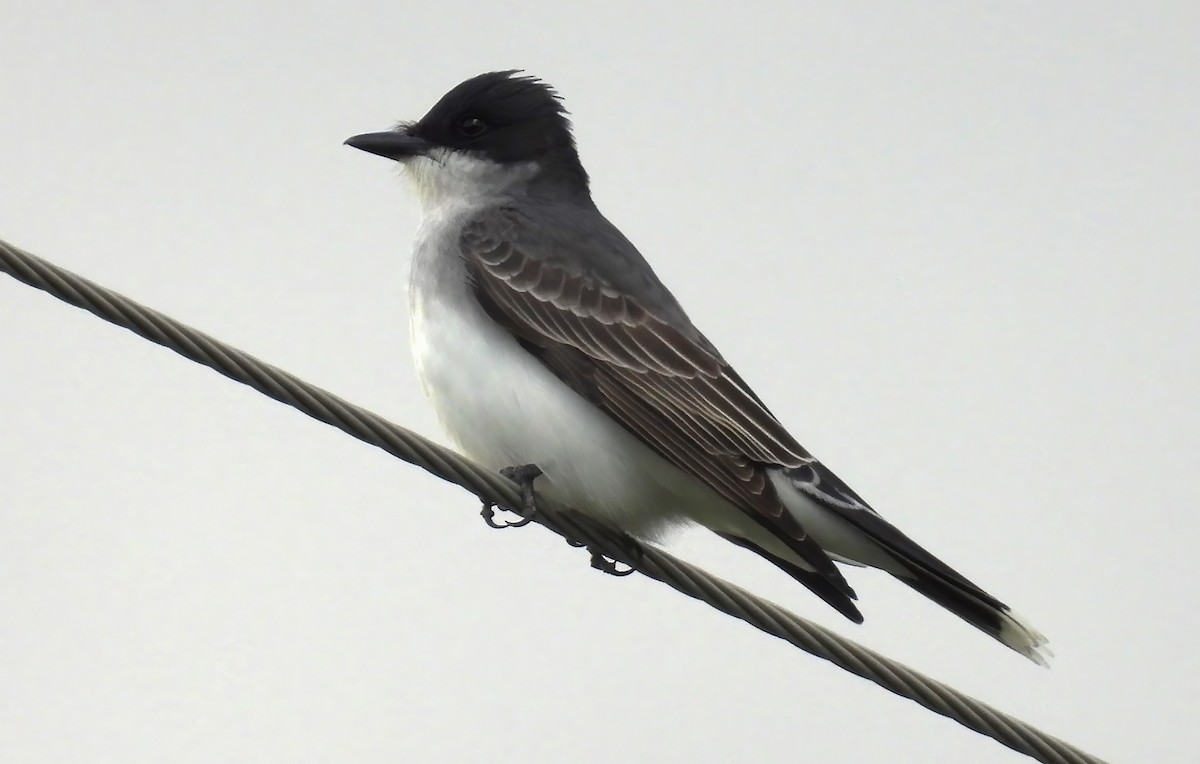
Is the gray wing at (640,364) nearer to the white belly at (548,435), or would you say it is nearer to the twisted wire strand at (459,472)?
the white belly at (548,435)

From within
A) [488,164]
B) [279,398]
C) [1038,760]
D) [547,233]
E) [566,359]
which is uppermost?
[488,164]

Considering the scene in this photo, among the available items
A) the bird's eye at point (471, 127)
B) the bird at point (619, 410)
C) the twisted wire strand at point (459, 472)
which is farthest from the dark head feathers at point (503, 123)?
the twisted wire strand at point (459, 472)

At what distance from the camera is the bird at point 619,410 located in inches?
229

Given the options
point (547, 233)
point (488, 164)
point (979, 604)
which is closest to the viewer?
point (979, 604)

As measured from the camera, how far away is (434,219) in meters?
7.24

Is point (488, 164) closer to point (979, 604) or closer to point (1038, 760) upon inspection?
point (979, 604)

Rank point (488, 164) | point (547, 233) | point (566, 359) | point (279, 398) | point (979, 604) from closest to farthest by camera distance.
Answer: point (279, 398)
point (979, 604)
point (566, 359)
point (547, 233)
point (488, 164)

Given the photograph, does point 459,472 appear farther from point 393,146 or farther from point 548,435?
point 393,146

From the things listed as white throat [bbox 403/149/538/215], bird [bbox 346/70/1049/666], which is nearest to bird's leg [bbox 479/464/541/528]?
bird [bbox 346/70/1049/666]

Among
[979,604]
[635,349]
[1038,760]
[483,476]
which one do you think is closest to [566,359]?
[635,349]

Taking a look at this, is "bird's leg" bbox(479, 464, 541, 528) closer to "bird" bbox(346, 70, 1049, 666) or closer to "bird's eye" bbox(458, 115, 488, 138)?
"bird" bbox(346, 70, 1049, 666)

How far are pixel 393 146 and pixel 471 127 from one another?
15.7 inches

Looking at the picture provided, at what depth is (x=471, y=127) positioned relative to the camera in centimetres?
770

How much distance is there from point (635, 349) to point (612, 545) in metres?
0.95
